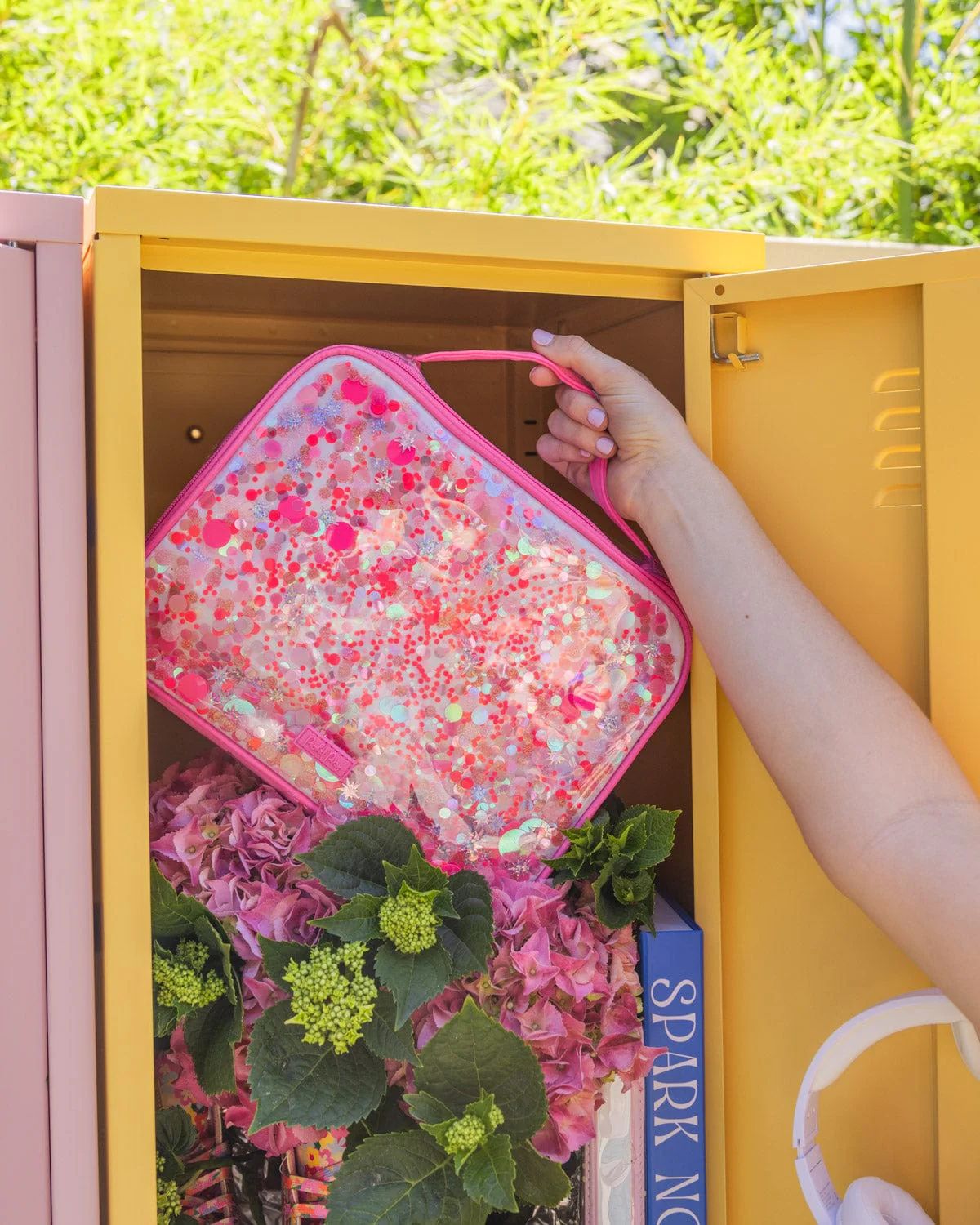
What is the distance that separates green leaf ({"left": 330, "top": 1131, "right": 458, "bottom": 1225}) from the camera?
0.82 meters

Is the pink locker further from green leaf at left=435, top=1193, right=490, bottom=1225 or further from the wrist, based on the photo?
the wrist

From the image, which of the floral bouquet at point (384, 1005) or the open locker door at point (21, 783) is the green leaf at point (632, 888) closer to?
the floral bouquet at point (384, 1005)

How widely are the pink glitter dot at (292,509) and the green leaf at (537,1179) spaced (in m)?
0.55

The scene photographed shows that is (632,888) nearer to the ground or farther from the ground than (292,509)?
nearer to the ground

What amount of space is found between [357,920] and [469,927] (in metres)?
0.09

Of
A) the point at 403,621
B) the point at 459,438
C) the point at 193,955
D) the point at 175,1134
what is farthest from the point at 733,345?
the point at 175,1134

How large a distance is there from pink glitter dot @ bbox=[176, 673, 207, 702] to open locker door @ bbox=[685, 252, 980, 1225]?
0.43 meters

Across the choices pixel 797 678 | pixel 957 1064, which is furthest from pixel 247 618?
pixel 957 1064

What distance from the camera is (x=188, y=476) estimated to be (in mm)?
1223

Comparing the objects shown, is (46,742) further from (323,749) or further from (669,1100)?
(669,1100)

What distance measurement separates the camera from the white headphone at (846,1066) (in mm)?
834

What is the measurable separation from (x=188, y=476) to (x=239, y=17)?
69.7 inches

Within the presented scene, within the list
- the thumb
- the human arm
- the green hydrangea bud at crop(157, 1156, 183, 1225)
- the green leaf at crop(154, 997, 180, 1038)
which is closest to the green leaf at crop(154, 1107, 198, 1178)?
the green hydrangea bud at crop(157, 1156, 183, 1225)

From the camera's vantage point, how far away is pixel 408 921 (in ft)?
2.77
